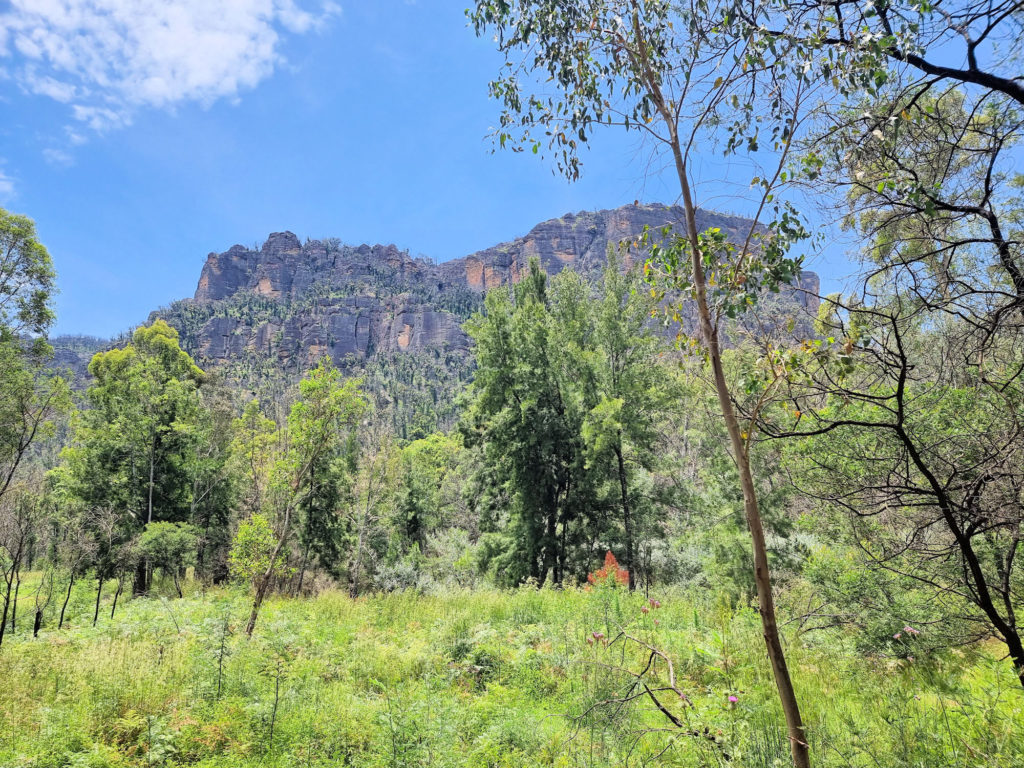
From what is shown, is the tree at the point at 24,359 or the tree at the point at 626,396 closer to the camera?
the tree at the point at 24,359

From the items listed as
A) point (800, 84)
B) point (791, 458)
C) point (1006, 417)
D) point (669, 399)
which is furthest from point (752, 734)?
point (669, 399)

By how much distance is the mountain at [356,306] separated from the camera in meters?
131

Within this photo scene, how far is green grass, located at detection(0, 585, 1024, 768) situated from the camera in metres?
3.62

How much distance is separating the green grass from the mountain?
98.7 metres

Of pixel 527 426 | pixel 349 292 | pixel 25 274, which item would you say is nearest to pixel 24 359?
pixel 25 274

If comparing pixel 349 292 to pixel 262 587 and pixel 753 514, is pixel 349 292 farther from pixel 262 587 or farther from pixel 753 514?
pixel 753 514

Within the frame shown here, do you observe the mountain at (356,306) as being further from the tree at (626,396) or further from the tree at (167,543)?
Result: the tree at (626,396)

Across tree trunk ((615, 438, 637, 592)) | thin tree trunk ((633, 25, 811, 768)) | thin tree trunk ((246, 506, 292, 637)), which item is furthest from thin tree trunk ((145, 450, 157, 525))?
thin tree trunk ((633, 25, 811, 768))

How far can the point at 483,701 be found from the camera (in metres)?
5.14

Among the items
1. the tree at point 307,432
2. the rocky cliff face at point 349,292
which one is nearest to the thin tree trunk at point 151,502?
the tree at point 307,432

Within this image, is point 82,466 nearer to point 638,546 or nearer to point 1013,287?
point 638,546

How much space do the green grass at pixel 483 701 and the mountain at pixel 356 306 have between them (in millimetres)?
98735

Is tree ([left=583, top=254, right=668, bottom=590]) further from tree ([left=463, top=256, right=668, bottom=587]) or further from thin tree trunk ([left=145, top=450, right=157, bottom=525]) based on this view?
thin tree trunk ([left=145, top=450, right=157, bottom=525])

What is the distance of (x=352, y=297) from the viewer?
172 metres
